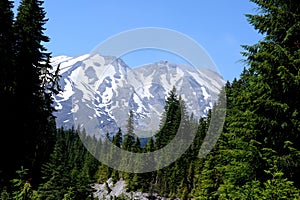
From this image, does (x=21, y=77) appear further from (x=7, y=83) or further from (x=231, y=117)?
(x=231, y=117)

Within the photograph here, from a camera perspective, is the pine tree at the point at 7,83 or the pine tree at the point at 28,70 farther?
the pine tree at the point at 28,70

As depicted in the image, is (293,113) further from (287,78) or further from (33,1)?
(33,1)

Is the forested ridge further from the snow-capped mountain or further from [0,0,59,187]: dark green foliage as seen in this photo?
the snow-capped mountain

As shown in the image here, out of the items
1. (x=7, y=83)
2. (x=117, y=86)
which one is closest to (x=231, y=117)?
(x=117, y=86)

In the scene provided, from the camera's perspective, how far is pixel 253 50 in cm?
1495

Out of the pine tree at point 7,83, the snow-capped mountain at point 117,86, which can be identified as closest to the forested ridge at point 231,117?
the pine tree at point 7,83

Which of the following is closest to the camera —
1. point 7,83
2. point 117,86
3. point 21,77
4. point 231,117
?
point 231,117

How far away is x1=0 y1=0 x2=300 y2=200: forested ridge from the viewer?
12703 millimetres

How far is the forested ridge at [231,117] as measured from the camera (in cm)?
1270

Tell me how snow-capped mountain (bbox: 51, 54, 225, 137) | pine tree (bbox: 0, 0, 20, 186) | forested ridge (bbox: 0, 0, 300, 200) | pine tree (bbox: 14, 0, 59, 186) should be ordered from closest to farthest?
1. forested ridge (bbox: 0, 0, 300, 200)
2. snow-capped mountain (bbox: 51, 54, 225, 137)
3. pine tree (bbox: 0, 0, 20, 186)
4. pine tree (bbox: 14, 0, 59, 186)

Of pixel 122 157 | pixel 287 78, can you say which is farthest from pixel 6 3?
pixel 122 157

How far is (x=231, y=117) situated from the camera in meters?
18.5

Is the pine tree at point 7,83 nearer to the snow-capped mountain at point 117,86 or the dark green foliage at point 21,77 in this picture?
the dark green foliage at point 21,77

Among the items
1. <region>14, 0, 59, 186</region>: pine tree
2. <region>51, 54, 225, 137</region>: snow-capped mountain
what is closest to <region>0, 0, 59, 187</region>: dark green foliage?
<region>14, 0, 59, 186</region>: pine tree
